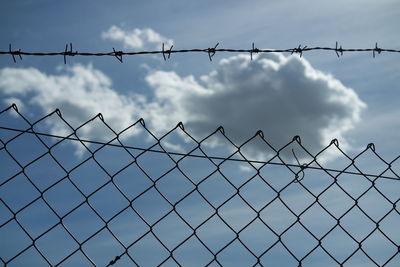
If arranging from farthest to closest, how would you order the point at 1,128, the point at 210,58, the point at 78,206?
the point at 210,58, the point at 1,128, the point at 78,206

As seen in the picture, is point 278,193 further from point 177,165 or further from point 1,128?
point 1,128

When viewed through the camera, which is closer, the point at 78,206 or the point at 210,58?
the point at 78,206

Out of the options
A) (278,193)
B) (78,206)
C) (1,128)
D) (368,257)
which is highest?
(1,128)

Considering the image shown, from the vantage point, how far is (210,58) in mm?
3227

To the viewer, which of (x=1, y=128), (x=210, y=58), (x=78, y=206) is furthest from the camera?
(x=210, y=58)

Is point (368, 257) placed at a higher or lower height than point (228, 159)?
lower

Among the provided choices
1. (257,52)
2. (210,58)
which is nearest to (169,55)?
(210,58)

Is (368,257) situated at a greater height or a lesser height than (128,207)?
lesser

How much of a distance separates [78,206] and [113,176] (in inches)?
9.2

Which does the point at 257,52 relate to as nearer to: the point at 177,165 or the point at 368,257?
the point at 177,165

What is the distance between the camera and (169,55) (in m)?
3.23

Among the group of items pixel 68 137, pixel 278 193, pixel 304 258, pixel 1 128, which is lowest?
Result: pixel 304 258

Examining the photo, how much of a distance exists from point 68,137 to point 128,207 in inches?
20.6

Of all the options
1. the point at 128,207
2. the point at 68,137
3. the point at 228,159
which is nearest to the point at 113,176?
the point at 128,207
